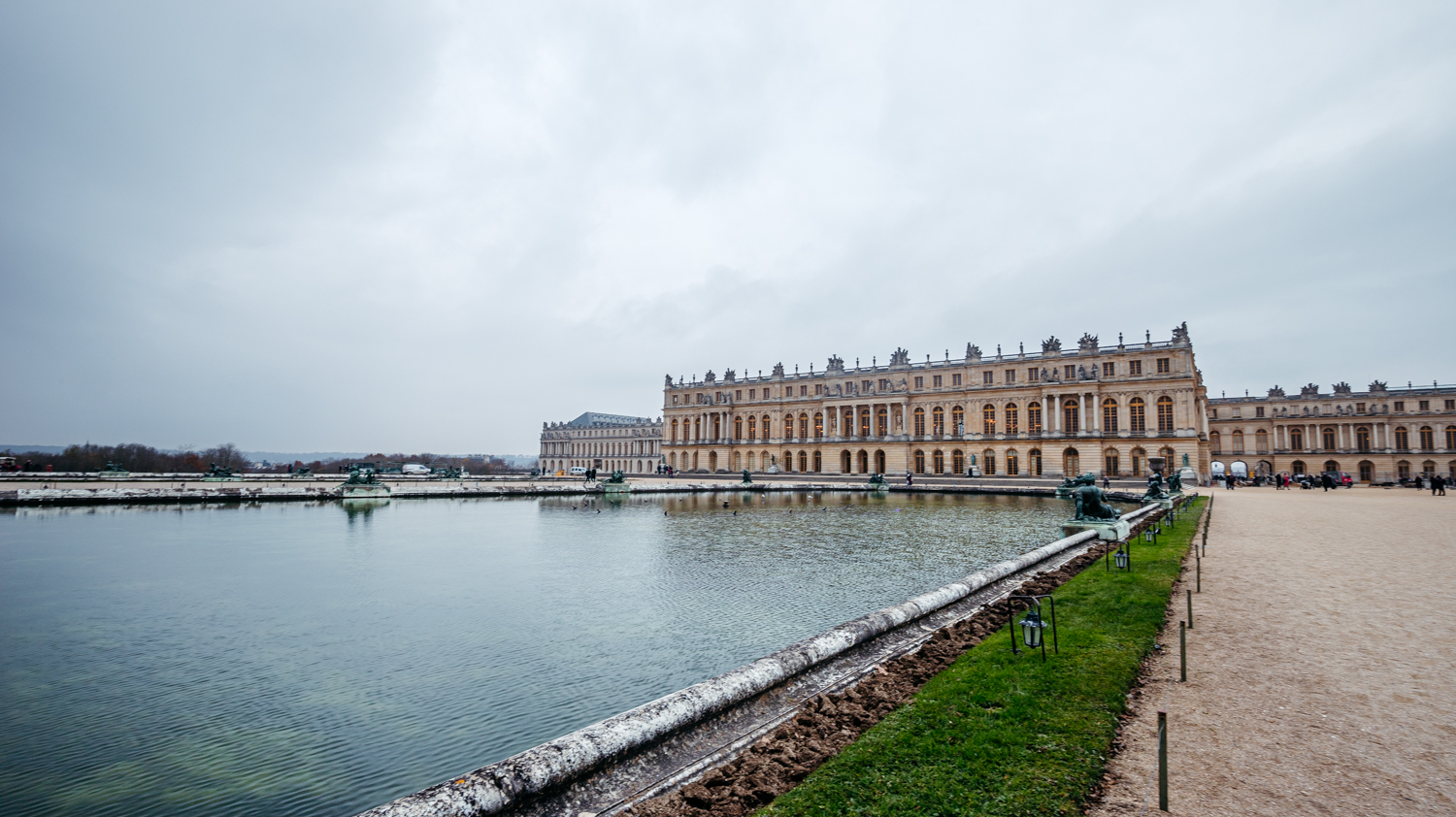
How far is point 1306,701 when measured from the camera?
5270mm

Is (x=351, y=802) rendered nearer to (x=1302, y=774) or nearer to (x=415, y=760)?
(x=415, y=760)

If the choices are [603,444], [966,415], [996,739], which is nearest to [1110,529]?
[996,739]

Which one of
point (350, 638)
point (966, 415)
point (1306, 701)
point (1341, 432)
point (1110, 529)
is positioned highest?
point (966, 415)

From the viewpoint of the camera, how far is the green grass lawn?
3.70 metres

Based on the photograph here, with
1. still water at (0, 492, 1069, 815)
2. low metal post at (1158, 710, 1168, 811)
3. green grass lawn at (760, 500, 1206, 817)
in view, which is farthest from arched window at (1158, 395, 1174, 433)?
low metal post at (1158, 710, 1168, 811)

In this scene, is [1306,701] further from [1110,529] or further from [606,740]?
[1110,529]

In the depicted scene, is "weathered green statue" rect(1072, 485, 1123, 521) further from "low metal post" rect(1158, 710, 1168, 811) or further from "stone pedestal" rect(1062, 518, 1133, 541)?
"low metal post" rect(1158, 710, 1168, 811)

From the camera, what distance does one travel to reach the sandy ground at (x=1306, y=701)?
3.82m

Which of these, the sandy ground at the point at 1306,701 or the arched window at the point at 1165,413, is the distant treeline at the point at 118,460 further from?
the arched window at the point at 1165,413

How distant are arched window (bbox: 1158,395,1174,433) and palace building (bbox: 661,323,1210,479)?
8cm

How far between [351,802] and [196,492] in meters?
31.8

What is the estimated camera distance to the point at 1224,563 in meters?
12.1

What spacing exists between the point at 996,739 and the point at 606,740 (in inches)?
112

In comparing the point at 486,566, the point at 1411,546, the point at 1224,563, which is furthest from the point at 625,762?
the point at 1411,546
